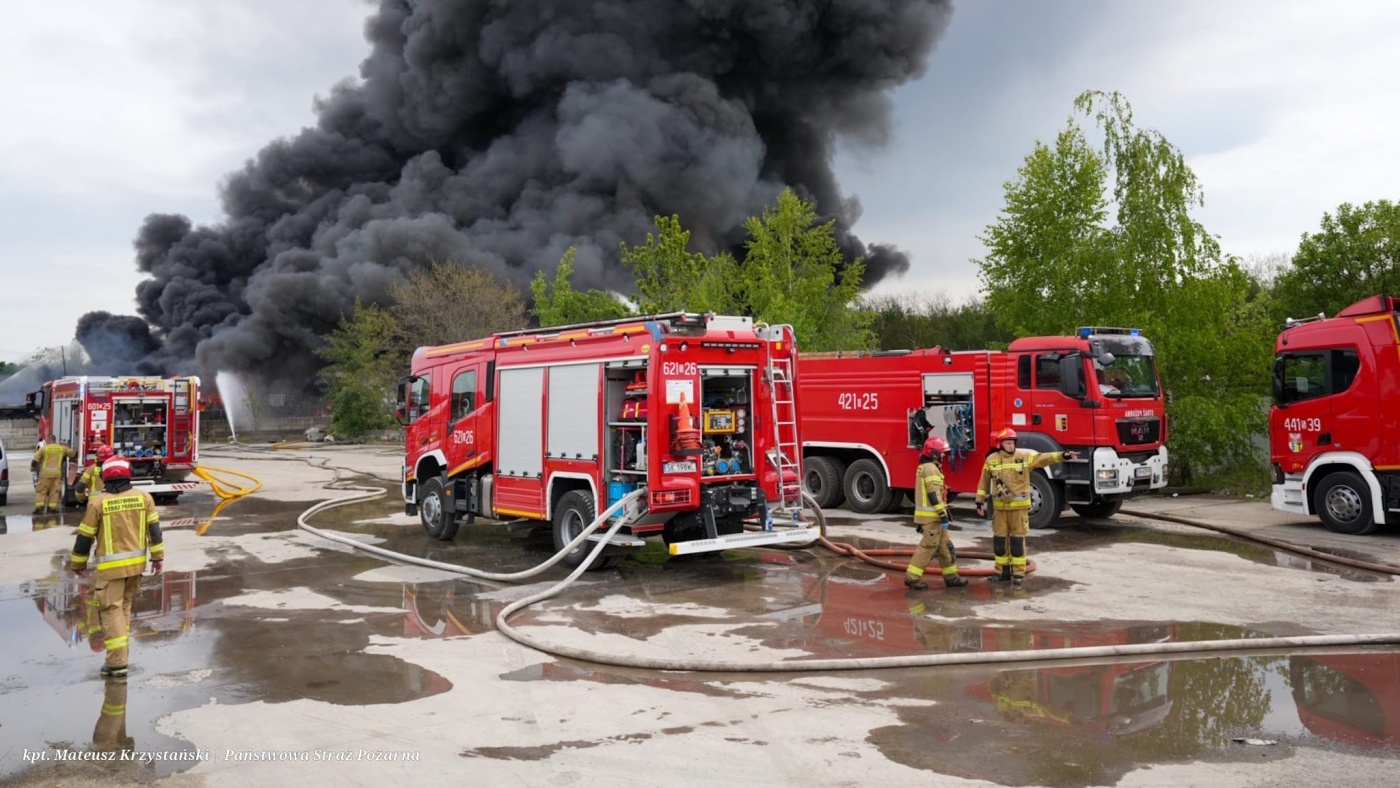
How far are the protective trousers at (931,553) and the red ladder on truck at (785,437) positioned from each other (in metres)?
1.77

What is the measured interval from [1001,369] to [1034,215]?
5747 millimetres

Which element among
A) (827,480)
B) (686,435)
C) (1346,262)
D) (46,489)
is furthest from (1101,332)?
(1346,262)

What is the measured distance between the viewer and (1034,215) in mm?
17672

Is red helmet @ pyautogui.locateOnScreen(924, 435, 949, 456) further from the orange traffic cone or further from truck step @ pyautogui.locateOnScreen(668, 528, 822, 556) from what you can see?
the orange traffic cone

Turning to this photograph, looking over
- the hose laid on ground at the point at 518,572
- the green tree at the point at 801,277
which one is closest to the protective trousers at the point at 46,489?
the hose laid on ground at the point at 518,572

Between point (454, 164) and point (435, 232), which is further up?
point (454, 164)

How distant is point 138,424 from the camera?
59.4 feet

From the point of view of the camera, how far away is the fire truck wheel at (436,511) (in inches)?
484

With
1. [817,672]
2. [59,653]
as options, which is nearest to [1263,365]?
[817,672]

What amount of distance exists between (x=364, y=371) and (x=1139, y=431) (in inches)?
1299

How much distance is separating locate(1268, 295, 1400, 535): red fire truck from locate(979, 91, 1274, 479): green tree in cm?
397

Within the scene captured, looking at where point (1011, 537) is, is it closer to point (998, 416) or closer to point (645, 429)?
point (645, 429)

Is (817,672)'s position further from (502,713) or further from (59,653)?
(59,653)

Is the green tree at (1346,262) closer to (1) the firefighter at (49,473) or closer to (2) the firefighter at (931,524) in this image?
(2) the firefighter at (931,524)
